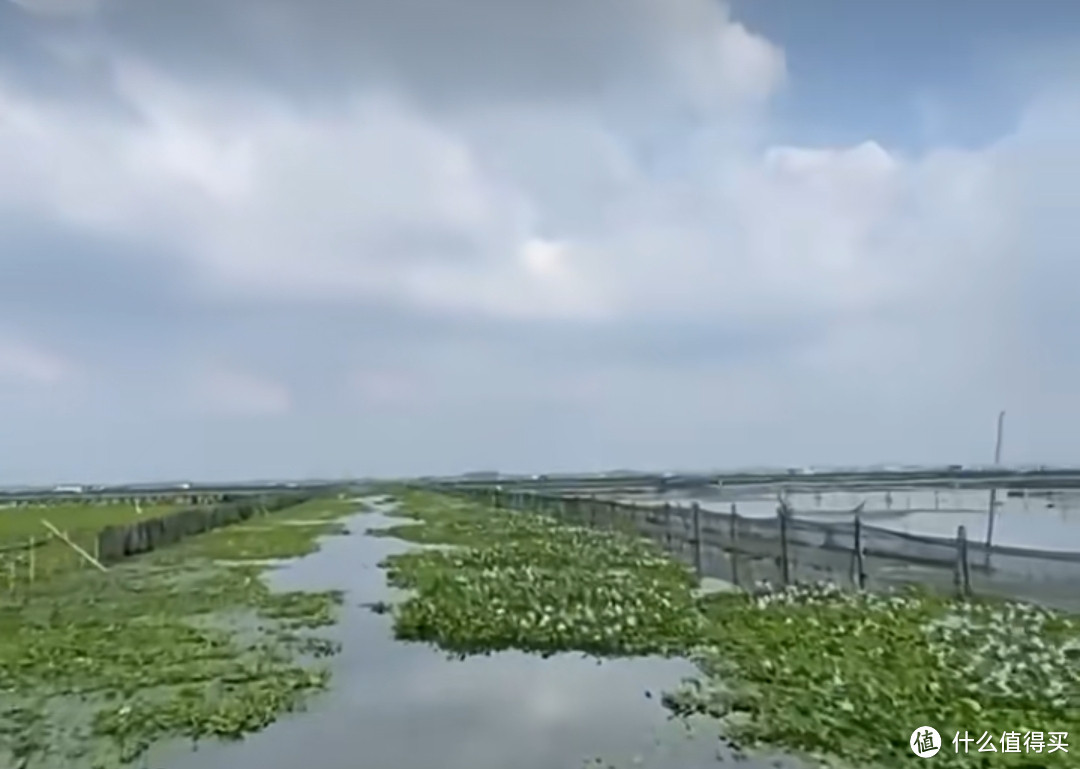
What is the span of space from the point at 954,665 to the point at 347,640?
26.8ft

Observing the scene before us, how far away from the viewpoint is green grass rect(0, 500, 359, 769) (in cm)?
973

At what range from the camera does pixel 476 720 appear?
1070 cm

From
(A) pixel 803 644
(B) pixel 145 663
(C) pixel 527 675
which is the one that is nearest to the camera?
(A) pixel 803 644

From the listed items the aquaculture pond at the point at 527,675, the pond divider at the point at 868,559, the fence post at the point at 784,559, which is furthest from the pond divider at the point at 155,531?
the fence post at the point at 784,559

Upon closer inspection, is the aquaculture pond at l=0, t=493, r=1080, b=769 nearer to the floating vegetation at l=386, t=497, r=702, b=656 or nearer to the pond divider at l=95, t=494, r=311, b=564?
the floating vegetation at l=386, t=497, r=702, b=656

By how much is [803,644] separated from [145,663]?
7965 millimetres

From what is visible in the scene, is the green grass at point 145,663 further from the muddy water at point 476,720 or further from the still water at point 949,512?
the still water at point 949,512

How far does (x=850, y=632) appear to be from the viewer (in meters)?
13.1

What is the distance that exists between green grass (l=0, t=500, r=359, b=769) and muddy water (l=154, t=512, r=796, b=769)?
0.52 meters

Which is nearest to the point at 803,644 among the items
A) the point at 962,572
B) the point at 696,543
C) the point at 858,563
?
the point at 962,572

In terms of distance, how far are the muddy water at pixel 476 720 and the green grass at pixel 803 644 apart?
553mm

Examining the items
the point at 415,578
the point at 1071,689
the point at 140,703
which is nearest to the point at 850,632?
the point at 1071,689

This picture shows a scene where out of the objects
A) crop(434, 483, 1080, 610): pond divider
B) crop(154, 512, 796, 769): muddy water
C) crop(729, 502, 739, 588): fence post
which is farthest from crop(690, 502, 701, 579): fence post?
crop(154, 512, 796, 769): muddy water

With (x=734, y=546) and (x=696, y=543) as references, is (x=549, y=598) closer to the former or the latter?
(x=696, y=543)
